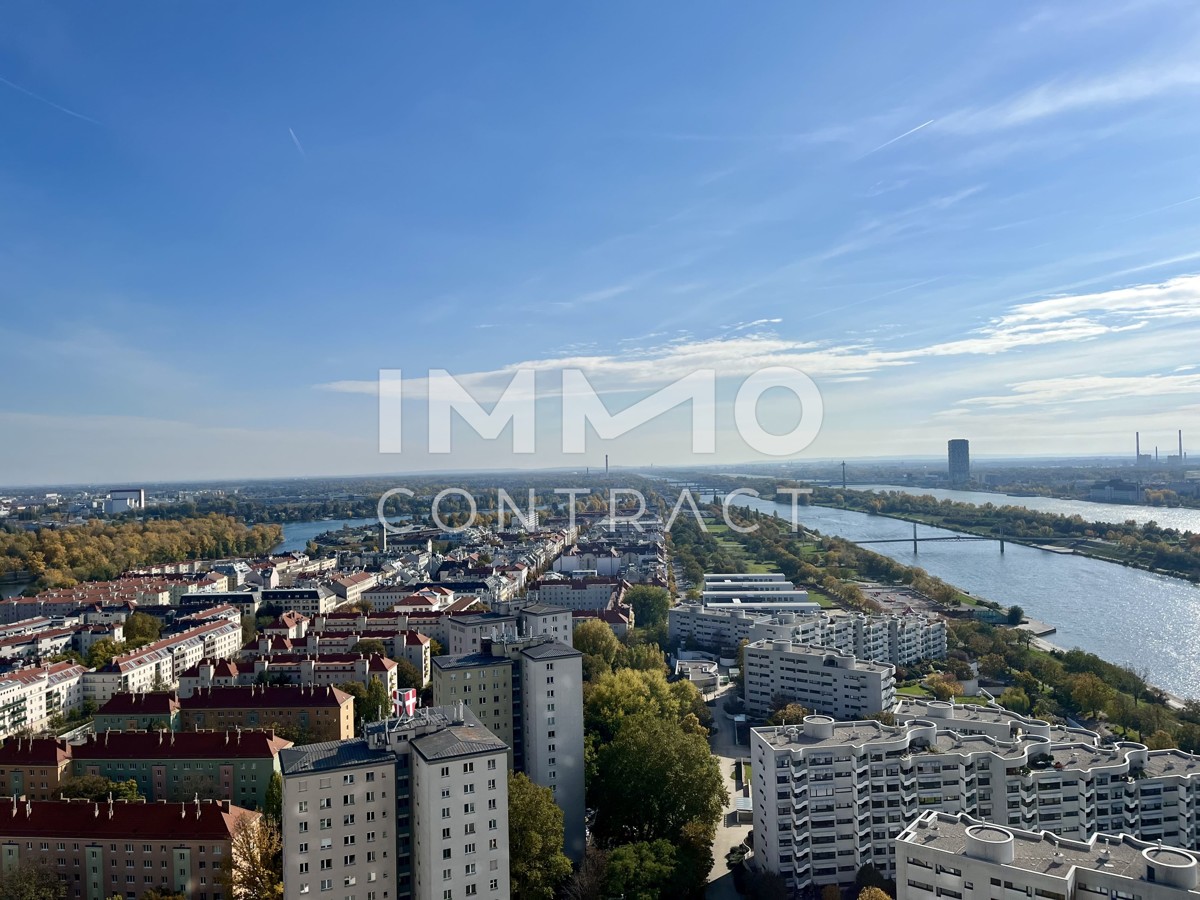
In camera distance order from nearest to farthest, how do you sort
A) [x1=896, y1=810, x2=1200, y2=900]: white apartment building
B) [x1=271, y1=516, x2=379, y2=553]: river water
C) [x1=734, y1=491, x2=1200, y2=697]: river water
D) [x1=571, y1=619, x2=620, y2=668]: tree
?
[x1=896, y1=810, x2=1200, y2=900]: white apartment building
[x1=571, y1=619, x2=620, y2=668]: tree
[x1=734, y1=491, x2=1200, y2=697]: river water
[x1=271, y1=516, x2=379, y2=553]: river water

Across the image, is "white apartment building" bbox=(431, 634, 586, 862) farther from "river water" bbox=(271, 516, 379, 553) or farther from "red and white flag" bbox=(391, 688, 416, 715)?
"river water" bbox=(271, 516, 379, 553)

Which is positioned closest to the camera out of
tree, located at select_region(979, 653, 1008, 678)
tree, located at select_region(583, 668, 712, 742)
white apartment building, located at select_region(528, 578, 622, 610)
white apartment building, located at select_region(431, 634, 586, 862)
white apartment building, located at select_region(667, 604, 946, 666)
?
white apartment building, located at select_region(431, 634, 586, 862)

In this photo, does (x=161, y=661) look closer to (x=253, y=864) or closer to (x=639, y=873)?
(x=253, y=864)

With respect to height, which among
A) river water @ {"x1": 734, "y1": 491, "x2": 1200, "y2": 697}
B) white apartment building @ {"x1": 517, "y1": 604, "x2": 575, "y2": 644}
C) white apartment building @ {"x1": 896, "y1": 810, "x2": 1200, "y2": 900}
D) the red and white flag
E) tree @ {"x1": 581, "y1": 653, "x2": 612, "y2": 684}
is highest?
the red and white flag

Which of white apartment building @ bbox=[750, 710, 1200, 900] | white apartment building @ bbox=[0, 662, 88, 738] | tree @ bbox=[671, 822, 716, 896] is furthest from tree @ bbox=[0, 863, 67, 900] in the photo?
white apartment building @ bbox=[750, 710, 1200, 900]

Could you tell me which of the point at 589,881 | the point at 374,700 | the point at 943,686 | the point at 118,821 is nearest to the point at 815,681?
the point at 943,686

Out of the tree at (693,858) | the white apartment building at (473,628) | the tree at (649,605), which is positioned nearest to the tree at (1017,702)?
the tree at (693,858)
